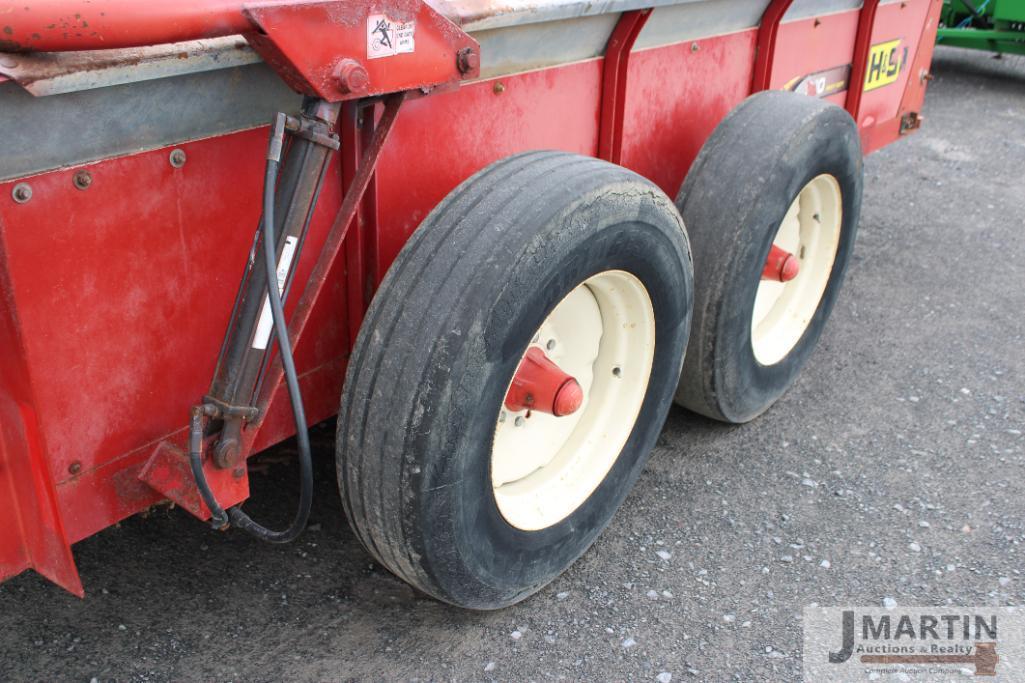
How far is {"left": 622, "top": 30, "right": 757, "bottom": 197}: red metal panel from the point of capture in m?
2.57

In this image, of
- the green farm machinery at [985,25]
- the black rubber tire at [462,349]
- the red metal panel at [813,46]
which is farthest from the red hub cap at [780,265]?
the green farm machinery at [985,25]

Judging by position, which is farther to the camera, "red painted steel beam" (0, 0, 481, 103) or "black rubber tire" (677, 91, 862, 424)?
"black rubber tire" (677, 91, 862, 424)

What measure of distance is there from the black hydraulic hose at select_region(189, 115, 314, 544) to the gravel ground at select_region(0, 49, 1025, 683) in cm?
44

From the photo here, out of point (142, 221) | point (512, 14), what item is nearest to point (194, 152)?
point (142, 221)

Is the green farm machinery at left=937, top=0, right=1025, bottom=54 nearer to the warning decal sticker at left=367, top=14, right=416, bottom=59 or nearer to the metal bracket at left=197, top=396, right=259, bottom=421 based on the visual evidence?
the warning decal sticker at left=367, top=14, right=416, bottom=59

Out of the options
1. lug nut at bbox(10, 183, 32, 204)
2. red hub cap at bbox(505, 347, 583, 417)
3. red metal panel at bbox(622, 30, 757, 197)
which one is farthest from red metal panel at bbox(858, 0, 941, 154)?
lug nut at bbox(10, 183, 32, 204)

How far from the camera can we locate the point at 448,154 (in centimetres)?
211

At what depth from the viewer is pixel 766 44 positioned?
2.96 m

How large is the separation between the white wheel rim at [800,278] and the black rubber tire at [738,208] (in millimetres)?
217

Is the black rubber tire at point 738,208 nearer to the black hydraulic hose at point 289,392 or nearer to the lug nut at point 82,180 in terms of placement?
the black hydraulic hose at point 289,392

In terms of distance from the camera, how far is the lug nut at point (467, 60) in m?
1.82

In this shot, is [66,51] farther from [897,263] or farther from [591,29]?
[897,263]

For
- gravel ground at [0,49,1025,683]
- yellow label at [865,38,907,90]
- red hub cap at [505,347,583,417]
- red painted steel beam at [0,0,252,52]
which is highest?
red painted steel beam at [0,0,252,52]

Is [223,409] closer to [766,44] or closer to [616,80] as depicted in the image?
[616,80]
